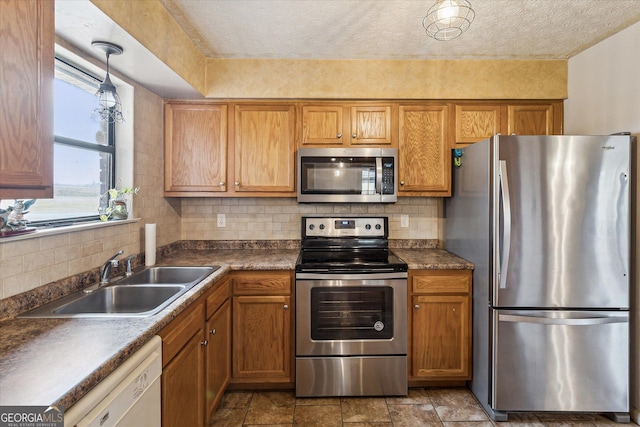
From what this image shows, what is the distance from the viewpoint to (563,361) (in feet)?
6.93

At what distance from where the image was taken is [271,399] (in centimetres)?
237

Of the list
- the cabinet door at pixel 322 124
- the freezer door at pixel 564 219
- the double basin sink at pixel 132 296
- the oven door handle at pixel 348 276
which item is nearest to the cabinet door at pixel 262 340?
the oven door handle at pixel 348 276

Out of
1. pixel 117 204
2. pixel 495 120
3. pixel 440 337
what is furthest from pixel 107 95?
pixel 495 120

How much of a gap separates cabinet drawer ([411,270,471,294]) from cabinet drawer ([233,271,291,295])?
919 mm

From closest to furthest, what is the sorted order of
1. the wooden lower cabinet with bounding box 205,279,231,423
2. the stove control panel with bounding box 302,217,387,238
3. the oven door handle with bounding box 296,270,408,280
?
1. the wooden lower cabinet with bounding box 205,279,231,423
2. the oven door handle with bounding box 296,270,408,280
3. the stove control panel with bounding box 302,217,387,238

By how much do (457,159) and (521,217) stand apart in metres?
0.76

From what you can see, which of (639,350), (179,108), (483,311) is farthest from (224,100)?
(639,350)

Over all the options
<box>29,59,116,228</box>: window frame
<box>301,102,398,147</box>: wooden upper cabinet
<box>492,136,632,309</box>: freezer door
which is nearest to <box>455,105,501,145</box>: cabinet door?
<box>301,102,398,147</box>: wooden upper cabinet

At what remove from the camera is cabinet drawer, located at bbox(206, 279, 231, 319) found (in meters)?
1.95

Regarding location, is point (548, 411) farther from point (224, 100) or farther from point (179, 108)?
point (179, 108)

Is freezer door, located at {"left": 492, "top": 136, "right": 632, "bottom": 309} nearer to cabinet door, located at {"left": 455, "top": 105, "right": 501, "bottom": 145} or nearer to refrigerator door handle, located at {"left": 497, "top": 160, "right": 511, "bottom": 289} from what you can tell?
refrigerator door handle, located at {"left": 497, "top": 160, "right": 511, "bottom": 289}

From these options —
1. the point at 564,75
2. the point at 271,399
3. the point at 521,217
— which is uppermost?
the point at 564,75

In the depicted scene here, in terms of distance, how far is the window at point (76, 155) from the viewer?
5.74 ft

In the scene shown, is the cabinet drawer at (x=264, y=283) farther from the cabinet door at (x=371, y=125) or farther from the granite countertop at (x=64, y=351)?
the cabinet door at (x=371, y=125)
